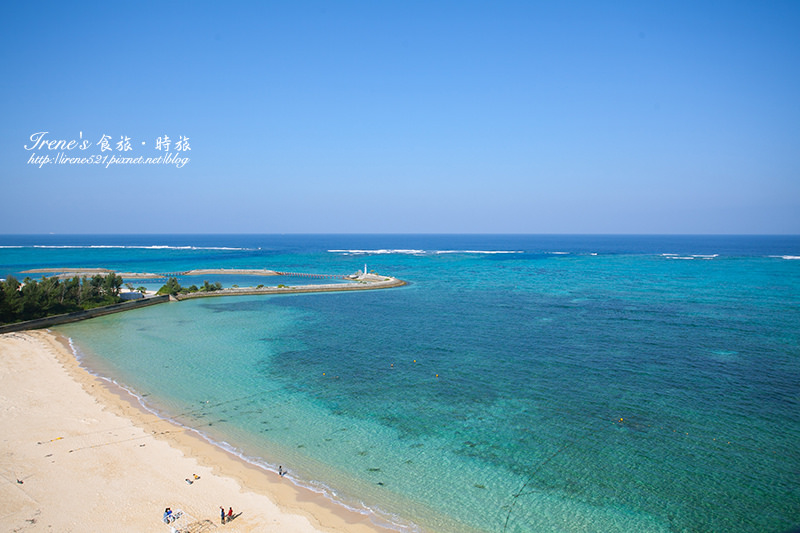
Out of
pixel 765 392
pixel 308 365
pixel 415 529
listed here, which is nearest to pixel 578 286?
pixel 765 392

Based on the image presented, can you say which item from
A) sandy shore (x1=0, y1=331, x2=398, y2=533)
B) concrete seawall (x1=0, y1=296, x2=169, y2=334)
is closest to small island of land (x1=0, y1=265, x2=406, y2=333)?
concrete seawall (x1=0, y1=296, x2=169, y2=334)

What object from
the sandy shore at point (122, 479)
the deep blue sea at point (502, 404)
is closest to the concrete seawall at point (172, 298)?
the deep blue sea at point (502, 404)

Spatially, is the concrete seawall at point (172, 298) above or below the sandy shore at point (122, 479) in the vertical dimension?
above

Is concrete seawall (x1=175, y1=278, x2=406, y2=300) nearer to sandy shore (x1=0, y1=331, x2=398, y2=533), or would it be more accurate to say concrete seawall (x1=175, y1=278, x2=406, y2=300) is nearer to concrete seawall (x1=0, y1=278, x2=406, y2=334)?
concrete seawall (x1=0, y1=278, x2=406, y2=334)

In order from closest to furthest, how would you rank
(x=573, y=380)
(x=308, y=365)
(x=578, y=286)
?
1. (x=573, y=380)
2. (x=308, y=365)
3. (x=578, y=286)

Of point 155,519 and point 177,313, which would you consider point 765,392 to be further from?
point 177,313

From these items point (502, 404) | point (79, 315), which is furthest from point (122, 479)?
point (79, 315)

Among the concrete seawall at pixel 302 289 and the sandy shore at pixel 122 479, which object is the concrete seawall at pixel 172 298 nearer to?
the concrete seawall at pixel 302 289
